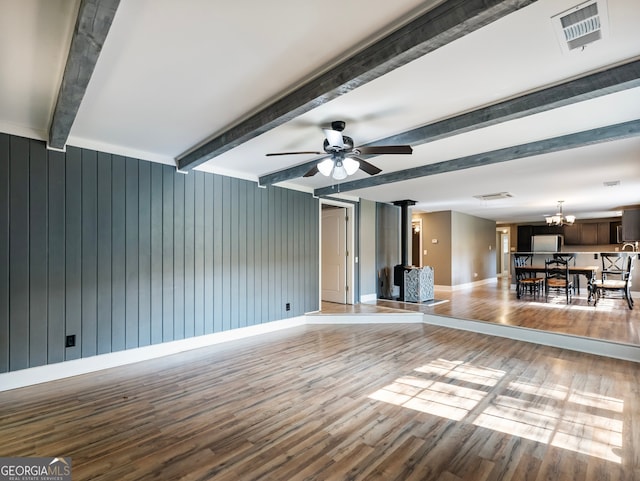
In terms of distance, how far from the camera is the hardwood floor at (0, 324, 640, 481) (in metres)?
1.97

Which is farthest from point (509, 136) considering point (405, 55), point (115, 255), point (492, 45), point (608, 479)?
point (115, 255)

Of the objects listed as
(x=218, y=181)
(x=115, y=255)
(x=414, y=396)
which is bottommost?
(x=414, y=396)

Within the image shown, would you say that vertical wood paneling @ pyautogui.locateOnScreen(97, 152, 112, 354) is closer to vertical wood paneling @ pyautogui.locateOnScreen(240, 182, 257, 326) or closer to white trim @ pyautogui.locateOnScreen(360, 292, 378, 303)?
vertical wood paneling @ pyautogui.locateOnScreen(240, 182, 257, 326)

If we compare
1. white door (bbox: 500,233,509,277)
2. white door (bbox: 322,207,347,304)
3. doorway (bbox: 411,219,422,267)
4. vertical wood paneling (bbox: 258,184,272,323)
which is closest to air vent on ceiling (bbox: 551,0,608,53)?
vertical wood paneling (bbox: 258,184,272,323)

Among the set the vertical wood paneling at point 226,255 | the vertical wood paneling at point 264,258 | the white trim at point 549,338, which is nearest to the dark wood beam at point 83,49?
the vertical wood paneling at point 226,255

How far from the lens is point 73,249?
11.2 ft

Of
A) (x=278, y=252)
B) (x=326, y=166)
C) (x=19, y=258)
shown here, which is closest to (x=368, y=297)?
(x=278, y=252)

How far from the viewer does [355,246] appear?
275 inches

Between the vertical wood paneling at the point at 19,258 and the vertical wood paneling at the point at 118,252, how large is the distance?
0.72 m

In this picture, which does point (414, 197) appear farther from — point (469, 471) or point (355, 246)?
point (469, 471)

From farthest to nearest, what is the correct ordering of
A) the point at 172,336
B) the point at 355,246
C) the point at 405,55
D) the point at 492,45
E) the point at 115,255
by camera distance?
1. the point at 355,246
2. the point at 172,336
3. the point at 115,255
4. the point at 492,45
5. the point at 405,55

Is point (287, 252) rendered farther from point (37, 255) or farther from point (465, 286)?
point (465, 286)

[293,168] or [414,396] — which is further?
[293,168]

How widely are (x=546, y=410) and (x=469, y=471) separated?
1194 millimetres
